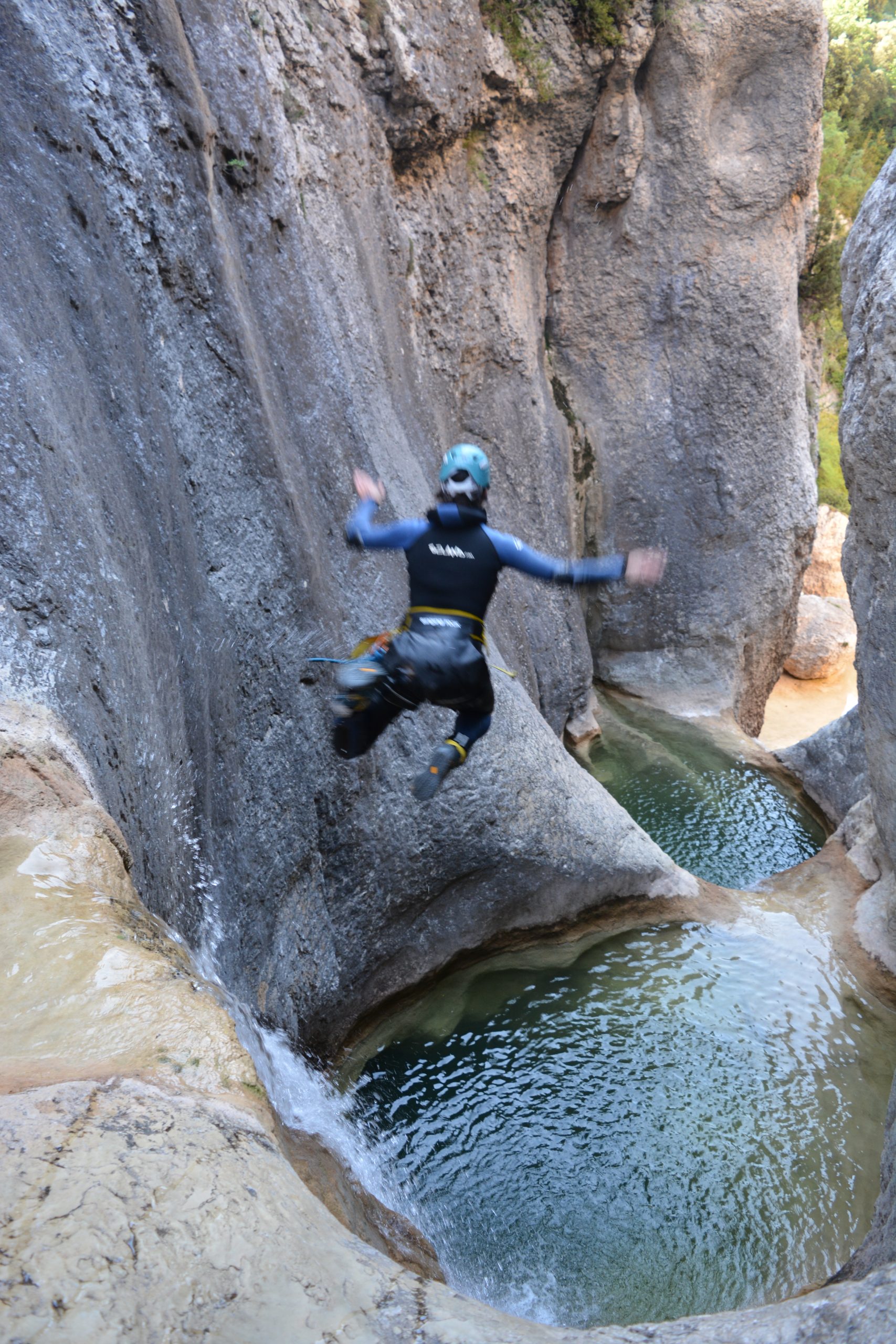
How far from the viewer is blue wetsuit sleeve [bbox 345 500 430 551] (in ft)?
12.9

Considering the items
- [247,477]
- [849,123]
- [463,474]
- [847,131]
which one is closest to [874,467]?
[463,474]

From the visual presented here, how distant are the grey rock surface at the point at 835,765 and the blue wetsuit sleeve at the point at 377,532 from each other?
6337 millimetres

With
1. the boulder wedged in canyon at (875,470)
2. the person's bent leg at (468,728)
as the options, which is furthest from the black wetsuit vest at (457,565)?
the boulder wedged in canyon at (875,470)

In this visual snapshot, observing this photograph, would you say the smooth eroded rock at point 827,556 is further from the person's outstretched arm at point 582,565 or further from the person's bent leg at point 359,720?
the person's bent leg at point 359,720

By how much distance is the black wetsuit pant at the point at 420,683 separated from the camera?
12.0 feet

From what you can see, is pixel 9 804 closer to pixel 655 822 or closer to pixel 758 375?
pixel 655 822

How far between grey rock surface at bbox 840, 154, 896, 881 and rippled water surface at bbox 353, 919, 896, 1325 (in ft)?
4.53

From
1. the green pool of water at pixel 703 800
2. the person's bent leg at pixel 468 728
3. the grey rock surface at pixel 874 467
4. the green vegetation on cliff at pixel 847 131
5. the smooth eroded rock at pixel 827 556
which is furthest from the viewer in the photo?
the smooth eroded rock at pixel 827 556

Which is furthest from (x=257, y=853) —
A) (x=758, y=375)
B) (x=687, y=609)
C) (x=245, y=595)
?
(x=758, y=375)

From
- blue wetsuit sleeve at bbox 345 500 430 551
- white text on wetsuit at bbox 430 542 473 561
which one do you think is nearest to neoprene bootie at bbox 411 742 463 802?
white text on wetsuit at bbox 430 542 473 561

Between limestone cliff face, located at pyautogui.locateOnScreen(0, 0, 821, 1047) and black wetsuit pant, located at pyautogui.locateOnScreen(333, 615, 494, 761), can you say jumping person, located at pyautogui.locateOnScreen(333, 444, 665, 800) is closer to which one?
black wetsuit pant, located at pyautogui.locateOnScreen(333, 615, 494, 761)

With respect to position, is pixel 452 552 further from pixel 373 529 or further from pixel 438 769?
pixel 438 769

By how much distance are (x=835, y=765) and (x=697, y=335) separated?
209 inches

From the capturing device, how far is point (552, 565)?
12.5 feet
